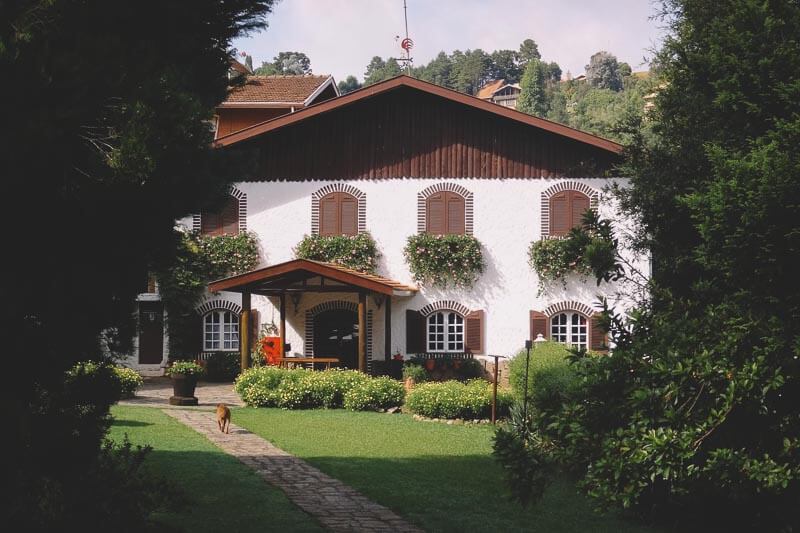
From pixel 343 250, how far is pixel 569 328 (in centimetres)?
601

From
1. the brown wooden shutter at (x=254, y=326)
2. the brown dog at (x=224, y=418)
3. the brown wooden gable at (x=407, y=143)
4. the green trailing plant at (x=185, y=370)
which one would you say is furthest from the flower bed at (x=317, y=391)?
the brown wooden gable at (x=407, y=143)

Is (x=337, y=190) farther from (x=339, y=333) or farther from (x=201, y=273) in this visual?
(x=201, y=273)

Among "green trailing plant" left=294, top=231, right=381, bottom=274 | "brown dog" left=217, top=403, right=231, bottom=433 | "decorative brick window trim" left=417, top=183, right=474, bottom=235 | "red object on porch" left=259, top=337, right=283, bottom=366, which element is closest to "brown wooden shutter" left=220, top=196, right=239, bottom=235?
"green trailing plant" left=294, top=231, right=381, bottom=274

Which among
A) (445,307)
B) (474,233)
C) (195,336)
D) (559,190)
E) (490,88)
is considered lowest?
(195,336)

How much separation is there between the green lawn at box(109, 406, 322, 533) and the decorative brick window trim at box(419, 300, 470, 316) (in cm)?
1097

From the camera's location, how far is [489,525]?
28.9 feet

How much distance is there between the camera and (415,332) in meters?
25.4

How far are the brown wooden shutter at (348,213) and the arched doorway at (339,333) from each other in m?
2.12

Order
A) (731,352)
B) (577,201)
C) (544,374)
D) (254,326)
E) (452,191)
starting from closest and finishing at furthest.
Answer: (731,352), (544,374), (577,201), (452,191), (254,326)

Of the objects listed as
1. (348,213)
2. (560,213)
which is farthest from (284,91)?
(560,213)

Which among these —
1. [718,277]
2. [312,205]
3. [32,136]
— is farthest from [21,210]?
[312,205]

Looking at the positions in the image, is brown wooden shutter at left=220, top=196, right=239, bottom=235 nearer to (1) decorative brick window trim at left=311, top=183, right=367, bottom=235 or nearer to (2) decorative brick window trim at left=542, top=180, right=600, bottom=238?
(1) decorative brick window trim at left=311, top=183, right=367, bottom=235

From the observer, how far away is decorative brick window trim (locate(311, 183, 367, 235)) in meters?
25.5

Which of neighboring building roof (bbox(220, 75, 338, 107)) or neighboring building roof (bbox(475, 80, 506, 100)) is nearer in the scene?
neighboring building roof (bbox(220, 75, 338, 107))
